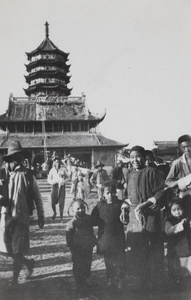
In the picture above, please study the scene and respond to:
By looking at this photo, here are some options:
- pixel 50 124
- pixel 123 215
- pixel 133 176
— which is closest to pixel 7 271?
pixel 123 215

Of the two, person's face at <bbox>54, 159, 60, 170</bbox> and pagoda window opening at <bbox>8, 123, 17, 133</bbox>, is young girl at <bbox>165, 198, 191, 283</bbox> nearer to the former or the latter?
person's face at <bbox>54, 159, 60, 170</bbox>

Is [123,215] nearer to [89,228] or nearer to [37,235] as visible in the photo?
[89,228]

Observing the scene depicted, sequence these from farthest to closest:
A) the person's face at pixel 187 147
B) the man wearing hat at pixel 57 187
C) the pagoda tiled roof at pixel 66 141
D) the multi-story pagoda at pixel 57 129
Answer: the multi-story pagoda at pixel 57 129 → the pagoda tiled roof at pixel 66 141 → the man wearing hat at pixel 57 187 → the person's face at pixel 187 147

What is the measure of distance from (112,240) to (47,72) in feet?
Result: 86.1

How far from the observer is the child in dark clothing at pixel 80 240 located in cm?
298

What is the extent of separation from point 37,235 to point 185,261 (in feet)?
9.37

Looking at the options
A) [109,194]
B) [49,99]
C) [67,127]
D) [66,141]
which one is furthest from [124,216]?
[49,99]

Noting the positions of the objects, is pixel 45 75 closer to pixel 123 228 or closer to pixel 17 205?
pixel 17 205

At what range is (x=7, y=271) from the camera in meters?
3.43

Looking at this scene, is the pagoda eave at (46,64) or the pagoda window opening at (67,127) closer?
the pagoda window opening at (67,127)

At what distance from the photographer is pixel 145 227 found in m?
2.92

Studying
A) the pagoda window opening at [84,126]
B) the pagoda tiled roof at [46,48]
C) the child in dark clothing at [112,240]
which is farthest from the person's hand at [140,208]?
the pagoda tiled roof at [46,48]

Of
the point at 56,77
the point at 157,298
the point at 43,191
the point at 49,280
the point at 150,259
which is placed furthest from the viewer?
the point at 56,77

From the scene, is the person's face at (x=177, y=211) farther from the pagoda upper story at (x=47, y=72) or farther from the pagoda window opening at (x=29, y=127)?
the pagoda upper story at (x=47, y=72)
